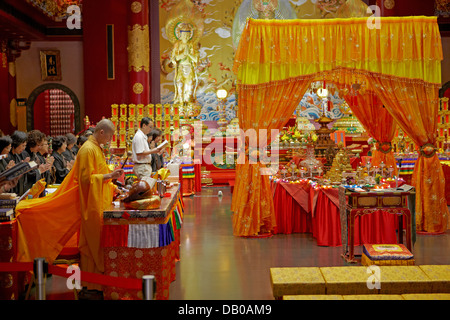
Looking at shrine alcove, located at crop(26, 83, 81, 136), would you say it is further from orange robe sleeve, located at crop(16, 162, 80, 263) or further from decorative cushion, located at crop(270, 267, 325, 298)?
decorative cushion, located at crop(270, 267, 325, 298)

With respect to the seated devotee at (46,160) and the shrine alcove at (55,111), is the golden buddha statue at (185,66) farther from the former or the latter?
the seated devotee at (46,160)

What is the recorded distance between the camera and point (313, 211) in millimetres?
5871

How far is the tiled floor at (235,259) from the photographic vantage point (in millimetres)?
4074

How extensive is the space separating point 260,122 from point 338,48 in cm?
131

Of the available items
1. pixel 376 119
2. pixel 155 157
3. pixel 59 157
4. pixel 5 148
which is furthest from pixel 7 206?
pixel 376 119

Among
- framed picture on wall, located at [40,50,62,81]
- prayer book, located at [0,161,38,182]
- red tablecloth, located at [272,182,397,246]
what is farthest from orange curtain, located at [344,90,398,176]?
framed picture on wall, located at [40,50,62,81]

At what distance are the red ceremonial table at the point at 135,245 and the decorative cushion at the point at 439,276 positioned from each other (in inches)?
77.6

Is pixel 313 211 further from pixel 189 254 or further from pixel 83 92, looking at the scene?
pixel 83 92

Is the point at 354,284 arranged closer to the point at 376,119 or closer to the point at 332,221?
the point at 332,221

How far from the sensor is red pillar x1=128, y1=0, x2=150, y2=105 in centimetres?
1287

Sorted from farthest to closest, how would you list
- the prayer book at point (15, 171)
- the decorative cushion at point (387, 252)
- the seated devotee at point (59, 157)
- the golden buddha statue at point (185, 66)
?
the golden buddha statue at point (185, 66), the seated devotee at point (59, 157), the decorative cushion at point (387, 252), the prayer book at point (15, 171)

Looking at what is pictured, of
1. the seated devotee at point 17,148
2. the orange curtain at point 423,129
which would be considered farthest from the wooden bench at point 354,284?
the orange curtain at point 423,129

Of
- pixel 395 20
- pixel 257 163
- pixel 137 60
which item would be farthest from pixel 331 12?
pixel 257 163
